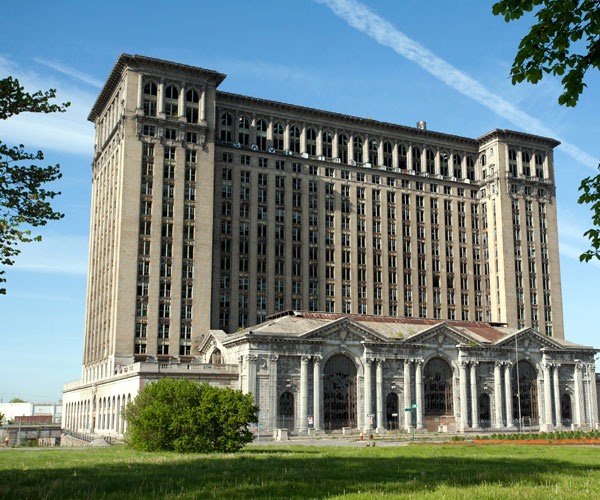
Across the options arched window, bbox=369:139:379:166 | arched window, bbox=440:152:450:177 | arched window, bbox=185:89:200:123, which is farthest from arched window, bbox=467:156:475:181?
arched window, bbox=185:89:200:123

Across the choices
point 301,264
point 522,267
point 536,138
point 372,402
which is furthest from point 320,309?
point 536,138

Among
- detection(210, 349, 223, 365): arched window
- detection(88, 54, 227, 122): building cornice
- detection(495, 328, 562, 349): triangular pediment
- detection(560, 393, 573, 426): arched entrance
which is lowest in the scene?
detection(560, 393, 573, 426): arched entrance

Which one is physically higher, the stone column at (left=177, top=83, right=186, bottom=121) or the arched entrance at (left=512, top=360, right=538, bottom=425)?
the stone column at (left=177, top=83, right=186, bottom=121)

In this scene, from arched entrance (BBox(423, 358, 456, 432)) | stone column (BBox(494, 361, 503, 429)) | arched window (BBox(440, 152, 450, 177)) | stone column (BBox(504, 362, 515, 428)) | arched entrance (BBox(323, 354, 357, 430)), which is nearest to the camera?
arched entrance (BBox(323, 354, 357, 430))

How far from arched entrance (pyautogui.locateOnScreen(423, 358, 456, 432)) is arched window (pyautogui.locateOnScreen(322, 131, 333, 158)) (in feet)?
159

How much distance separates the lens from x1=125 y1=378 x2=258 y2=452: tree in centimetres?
4734

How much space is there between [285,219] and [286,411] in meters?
42.9

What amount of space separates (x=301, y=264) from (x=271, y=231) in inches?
313

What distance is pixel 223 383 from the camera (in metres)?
90.6

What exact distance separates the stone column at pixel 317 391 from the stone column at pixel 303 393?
1163 millimetres

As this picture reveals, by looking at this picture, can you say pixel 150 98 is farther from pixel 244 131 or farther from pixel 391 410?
pixel 391 410

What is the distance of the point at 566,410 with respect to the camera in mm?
109938

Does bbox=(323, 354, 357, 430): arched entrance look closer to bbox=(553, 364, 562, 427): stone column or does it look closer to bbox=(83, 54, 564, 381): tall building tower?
bbox=(83, 54, 564, 381): tall building tower

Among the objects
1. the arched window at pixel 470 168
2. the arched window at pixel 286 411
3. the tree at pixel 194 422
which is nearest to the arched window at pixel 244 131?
the arched window at pixel 470 168
